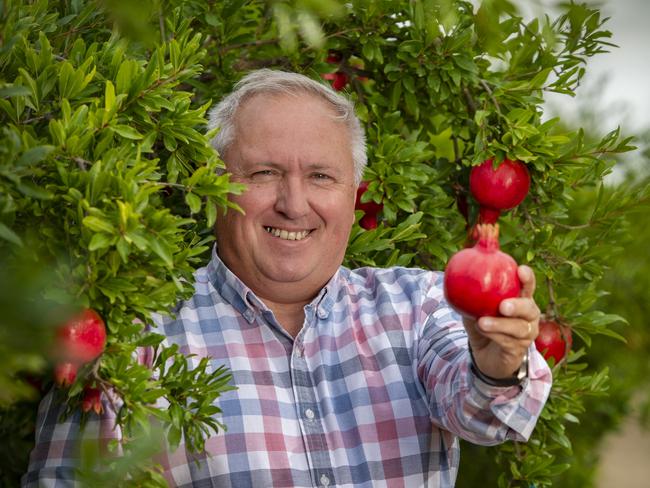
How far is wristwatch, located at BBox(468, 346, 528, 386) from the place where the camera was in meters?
2.11

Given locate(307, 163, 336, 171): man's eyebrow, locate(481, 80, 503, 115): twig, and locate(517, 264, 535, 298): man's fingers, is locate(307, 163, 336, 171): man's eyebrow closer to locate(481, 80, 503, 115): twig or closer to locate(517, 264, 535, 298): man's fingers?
locate(481, 80, 503, 115): twig

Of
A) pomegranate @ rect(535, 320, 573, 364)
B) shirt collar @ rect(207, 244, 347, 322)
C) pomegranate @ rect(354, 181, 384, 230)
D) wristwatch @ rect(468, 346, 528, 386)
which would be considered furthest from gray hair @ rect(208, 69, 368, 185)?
wristwatch @ rect(468, 346, 528, 386)

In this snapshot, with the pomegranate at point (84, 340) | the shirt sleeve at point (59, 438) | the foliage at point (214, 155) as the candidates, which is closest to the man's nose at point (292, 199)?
the foliage at point (214, 155)

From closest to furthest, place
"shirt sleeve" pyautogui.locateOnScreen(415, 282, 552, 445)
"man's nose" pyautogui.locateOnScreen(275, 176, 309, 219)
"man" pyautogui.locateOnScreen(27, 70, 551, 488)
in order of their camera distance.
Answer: "shirt sleeve" pyautogui.locateOnScreen(415, 282, 552, 445) < "man" pyautogui.locateOnScreen(27, 70, 551, 488) < "man's nose" pyautogui.locateOnScreen(275, 176, 309, 219)

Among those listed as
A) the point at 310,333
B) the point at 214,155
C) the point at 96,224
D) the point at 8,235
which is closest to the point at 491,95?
the point at 310,333

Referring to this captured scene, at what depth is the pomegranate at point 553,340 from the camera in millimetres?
Result: 2908

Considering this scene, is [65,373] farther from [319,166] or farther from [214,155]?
[319,166]

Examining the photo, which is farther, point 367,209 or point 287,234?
point 367,209

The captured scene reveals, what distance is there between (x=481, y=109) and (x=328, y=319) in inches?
35.4

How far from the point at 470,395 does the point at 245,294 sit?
0.83 m

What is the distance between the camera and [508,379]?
212 cm

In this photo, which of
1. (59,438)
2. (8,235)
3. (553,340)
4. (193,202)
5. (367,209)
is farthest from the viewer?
(367,209)

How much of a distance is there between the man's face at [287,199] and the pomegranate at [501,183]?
0.42 meters

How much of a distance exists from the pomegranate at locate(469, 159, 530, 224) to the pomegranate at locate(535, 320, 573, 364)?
425 mm
